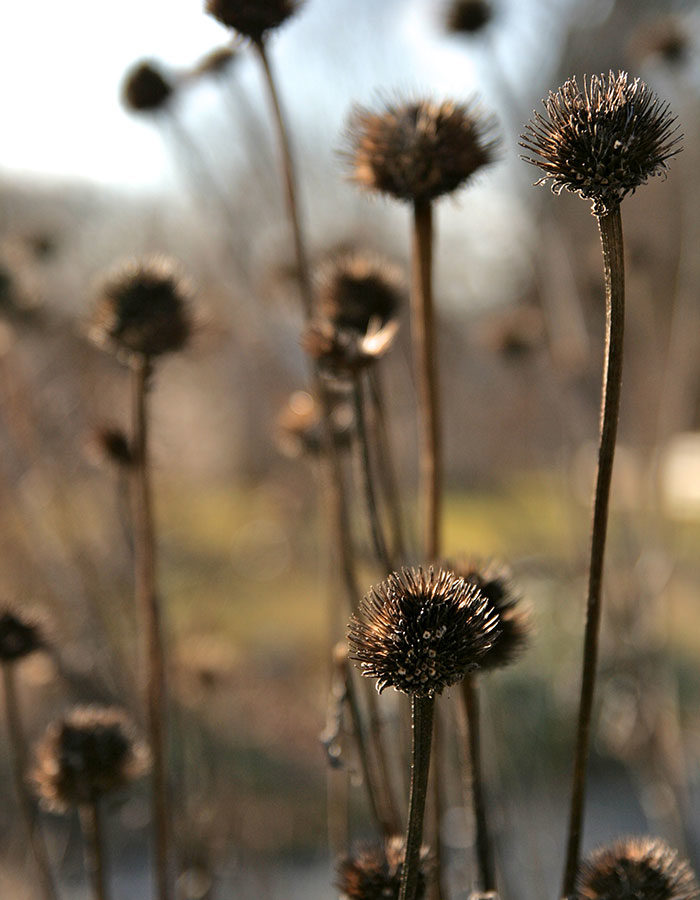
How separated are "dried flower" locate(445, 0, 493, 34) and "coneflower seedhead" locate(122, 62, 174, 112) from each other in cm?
53

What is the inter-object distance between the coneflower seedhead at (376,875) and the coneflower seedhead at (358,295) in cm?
52

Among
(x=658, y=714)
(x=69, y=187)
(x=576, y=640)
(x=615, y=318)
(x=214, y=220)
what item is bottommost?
(x=615, y=318)

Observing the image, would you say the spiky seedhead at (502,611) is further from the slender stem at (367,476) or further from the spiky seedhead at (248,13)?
the spiky seedhead at (248,13)

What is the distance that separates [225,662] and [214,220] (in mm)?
906

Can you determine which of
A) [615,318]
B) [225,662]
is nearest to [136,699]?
[225,662]

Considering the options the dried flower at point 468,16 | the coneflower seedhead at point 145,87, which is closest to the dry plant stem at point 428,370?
the coneflower seedhead at point 145,87

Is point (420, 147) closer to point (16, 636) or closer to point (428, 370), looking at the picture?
point (428, 370)

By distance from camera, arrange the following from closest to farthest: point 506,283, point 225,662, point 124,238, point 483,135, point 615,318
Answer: point 615,318 < point 483,135 < point 225,662 < point 124,238 < point 506,283

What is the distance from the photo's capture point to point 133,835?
2850mm

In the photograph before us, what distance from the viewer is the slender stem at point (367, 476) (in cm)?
80

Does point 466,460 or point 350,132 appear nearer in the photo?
point 350,132

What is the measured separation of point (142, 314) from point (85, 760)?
45cm

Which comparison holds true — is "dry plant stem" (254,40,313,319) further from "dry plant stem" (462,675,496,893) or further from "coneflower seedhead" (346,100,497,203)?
"dry plant stem" (462,675,496,893)

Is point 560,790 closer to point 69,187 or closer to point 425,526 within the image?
point 425,526
